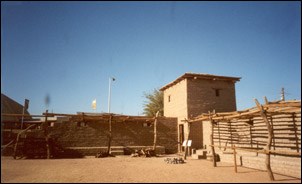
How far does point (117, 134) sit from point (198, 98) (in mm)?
8105

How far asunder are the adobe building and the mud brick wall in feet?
3.63

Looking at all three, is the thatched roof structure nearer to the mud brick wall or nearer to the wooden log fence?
the mud brick wall

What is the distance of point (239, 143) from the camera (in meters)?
15.3

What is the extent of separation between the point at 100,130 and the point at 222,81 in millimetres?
12503

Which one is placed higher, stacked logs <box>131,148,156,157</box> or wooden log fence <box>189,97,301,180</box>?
wooden log fence <box>189,97,301,180</box>

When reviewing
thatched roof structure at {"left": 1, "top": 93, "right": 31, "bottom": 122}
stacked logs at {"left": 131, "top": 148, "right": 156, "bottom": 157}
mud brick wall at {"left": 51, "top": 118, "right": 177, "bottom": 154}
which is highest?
thatched roof structure at {"left": 1, "top": 93, "right": 31, "bottom": 122}

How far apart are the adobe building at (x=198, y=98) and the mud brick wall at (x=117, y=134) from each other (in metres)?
1.11

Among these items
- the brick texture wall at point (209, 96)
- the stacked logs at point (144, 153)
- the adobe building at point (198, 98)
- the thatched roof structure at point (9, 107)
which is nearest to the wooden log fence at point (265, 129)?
the adobe building at point (198, 98)

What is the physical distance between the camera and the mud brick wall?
59.5 feet

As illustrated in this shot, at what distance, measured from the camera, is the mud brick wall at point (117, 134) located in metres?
18.1

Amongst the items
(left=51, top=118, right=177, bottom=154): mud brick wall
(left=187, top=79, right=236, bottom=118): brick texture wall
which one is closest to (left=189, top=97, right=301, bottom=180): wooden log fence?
(left=187, top=79, right=236, bottom=118): brick texture wall

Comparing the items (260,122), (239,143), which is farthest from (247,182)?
(239,143)

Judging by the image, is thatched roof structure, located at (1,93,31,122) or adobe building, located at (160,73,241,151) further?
thatched roof structure, located at (1,93,31,122)

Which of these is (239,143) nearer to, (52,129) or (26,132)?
(52,129)
